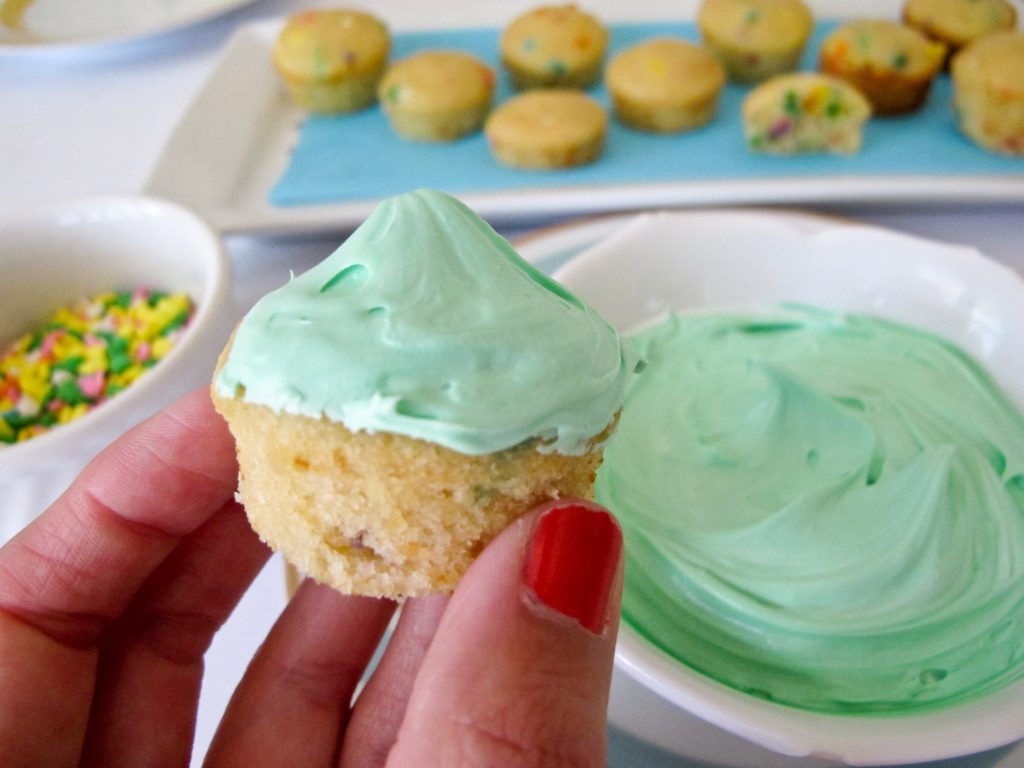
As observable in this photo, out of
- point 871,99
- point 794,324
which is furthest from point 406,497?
point 871,99

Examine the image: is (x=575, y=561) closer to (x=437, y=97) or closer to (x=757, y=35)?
(x=437, y=97)

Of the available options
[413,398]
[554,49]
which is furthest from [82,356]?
[554,49]

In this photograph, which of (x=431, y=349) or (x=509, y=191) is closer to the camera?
(x=431, y=349)

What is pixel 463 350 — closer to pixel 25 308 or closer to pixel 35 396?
pixel 35 396

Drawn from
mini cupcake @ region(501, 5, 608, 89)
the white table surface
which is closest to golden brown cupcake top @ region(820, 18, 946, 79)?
the white table surface

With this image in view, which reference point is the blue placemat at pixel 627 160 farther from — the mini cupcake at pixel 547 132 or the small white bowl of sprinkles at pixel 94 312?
the small white bowl of sprinkles at pixel 94 312

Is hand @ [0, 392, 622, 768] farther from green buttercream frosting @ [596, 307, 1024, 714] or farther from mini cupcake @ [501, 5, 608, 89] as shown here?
mini cupcake @ [501, 5, 608, 89]
